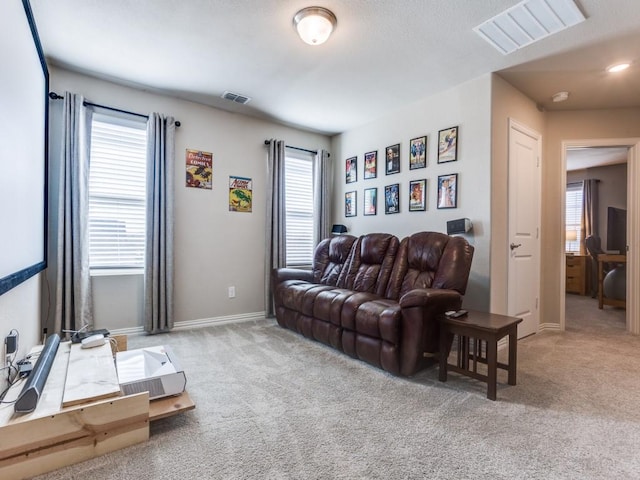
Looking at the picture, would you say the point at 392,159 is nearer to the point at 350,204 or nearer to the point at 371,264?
the point at 350,204

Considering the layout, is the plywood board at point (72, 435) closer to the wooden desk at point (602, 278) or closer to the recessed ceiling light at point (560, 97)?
the recessed ceiling light at point (560, 97)

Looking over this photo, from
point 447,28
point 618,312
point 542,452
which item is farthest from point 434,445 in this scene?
point 618,312

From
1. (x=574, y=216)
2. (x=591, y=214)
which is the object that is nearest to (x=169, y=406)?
(x=591, y=214)

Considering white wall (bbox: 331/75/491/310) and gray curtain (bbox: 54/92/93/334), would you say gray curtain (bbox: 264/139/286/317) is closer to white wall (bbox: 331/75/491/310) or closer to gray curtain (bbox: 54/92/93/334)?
white wall (bbox: 331/75/491/310)

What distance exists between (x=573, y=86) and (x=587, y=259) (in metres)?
4.48

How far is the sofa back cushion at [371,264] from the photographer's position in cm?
312

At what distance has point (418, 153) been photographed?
11.4ft

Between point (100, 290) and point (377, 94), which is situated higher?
point (377, 94)

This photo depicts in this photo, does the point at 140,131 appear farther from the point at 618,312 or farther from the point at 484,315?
the point at 618,312

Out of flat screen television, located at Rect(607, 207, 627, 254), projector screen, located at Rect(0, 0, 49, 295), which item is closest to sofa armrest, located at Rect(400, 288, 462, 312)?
projector screen, located at Rect(0, 0, 49, 295)

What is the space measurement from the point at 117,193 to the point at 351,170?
2.75m

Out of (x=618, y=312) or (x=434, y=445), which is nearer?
(x=434, y=445)

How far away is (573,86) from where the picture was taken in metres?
3.06

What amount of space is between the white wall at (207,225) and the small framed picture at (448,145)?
204cm
